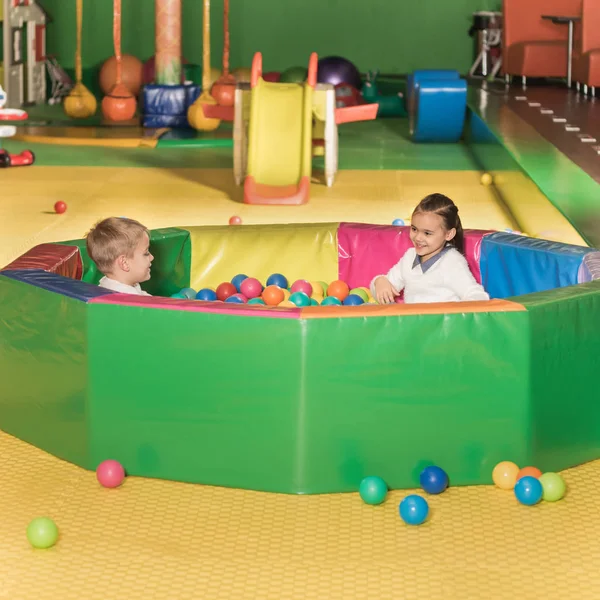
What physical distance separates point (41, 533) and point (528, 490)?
1194 millimetres

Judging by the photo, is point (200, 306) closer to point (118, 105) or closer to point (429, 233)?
point (429, 233)

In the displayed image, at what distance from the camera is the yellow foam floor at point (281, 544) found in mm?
2285

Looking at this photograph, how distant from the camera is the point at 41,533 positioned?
2.42 meters

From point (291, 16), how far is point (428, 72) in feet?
12.2

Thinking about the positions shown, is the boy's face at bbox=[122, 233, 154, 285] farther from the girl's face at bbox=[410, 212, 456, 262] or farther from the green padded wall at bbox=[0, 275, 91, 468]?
the girl's face at bbox=[410, 212, 456, 262]

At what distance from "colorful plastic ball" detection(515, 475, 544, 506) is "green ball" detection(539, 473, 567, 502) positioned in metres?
0.03

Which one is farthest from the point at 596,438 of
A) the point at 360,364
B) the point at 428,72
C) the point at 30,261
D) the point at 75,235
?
the point at 428,72

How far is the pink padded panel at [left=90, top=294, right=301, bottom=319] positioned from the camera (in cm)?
264

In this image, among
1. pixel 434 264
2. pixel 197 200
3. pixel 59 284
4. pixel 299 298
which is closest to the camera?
pixel 59 284

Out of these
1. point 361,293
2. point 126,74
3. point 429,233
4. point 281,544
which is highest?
point 126,74

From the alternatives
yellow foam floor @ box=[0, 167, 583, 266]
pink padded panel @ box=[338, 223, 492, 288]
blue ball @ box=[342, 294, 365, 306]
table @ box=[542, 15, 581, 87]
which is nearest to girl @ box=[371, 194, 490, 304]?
blue ball @ box=[342, 294, 365, 306]

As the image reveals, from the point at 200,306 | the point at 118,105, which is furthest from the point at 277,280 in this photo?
the point at 118,105

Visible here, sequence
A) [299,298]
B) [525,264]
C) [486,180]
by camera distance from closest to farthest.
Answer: [525,264], [299,298], [486,180]

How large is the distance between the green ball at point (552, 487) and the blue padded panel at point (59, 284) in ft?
4.09
